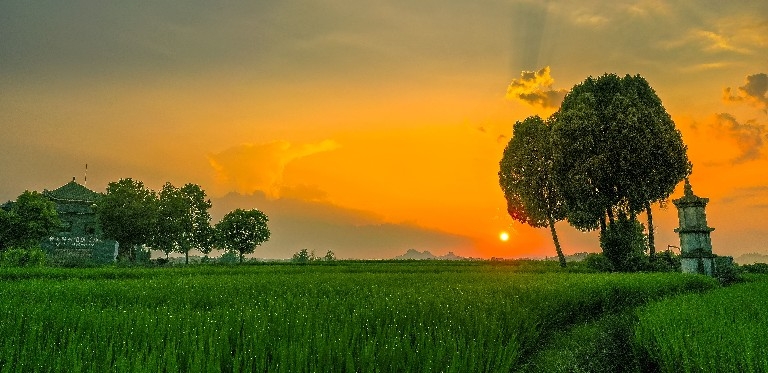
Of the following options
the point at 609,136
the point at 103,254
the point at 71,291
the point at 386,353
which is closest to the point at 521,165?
the point at 609,136

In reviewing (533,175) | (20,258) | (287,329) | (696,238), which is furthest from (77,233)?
(696,238)

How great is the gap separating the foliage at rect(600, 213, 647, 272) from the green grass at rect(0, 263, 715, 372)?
1513 cm

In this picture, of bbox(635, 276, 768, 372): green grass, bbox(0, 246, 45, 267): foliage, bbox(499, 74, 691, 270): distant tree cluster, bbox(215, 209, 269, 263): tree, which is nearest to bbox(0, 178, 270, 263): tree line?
bbox(215, 209, 269, 263): tree

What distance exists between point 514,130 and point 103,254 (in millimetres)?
56972

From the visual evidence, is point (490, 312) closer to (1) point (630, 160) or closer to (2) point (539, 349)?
(2) point (539, 349)

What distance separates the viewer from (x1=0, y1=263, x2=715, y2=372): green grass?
3.58m

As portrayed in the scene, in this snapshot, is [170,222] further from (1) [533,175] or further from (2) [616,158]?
(2) [616,158]

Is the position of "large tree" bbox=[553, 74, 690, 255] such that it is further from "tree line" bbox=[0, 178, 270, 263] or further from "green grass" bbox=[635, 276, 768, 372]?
"tree line" bbox=[0, 178, 270, 263]

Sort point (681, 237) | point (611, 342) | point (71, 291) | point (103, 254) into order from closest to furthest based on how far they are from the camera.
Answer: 1. point (611, 342)
2. point (71, 291)
3. point (681, 237)
4. point (103, 254)

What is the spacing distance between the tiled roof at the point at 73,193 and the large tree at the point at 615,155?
67.0m

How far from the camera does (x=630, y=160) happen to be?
28281 millimetres

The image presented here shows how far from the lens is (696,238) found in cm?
2120

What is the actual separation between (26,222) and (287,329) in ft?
184

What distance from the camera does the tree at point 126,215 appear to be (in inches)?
2128
